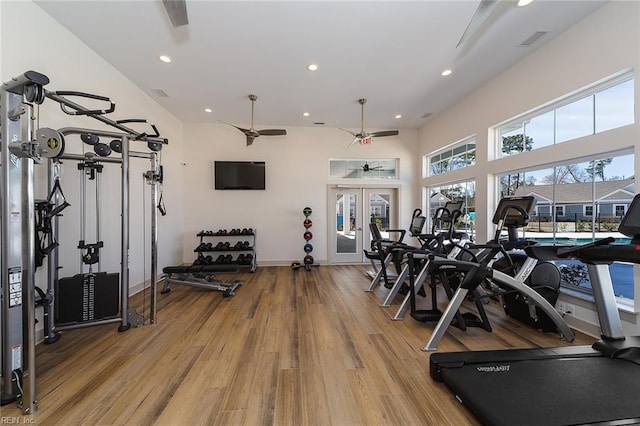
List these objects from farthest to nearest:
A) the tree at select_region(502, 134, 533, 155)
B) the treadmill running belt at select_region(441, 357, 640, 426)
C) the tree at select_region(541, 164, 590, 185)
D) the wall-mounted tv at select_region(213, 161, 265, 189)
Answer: the wall-mounted tv at select_region(213, 161, 265, 189) < the tree at select_region(502, 134, 533, 155) < the tree at select_region(541, 164, 590, 185) < the treadmill running belt at select_region(441, 357, 640, 426)

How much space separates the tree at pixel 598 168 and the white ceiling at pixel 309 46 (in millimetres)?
1697

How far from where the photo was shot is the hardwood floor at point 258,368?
167 centimetres

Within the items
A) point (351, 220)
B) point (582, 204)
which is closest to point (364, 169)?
point (351, 220)

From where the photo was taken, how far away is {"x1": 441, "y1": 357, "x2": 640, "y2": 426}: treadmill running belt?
144 cm

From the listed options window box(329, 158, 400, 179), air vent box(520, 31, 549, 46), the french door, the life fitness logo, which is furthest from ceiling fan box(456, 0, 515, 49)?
the french door

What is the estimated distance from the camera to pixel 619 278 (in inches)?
109

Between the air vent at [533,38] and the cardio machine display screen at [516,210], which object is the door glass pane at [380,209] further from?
the air vent at [533,38]

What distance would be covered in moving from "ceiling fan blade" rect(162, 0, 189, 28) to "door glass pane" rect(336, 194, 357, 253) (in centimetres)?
497

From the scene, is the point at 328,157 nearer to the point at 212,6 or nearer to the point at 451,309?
the point at 212,6

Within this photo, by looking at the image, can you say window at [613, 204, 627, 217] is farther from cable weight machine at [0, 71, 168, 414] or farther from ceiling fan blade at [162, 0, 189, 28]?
cable weight machine at [0, 71, 168, 414]

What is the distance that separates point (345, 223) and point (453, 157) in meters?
3.08

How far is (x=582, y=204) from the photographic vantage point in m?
3.02

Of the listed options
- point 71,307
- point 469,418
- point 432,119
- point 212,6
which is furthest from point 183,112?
point 469,418

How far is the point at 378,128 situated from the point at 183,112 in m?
4.86
